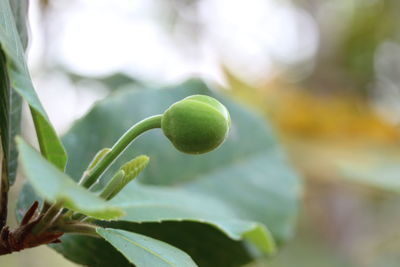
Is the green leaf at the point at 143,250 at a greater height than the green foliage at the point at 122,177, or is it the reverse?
the green foliage at the point at 122,177

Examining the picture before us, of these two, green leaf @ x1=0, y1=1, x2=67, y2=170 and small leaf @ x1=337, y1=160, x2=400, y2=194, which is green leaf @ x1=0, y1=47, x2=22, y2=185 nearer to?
green leaf @ x1=0, y1=1, x2=67, y2=170

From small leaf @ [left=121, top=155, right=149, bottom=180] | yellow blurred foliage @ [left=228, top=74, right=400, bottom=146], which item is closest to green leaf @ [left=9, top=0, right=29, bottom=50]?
small leaf @ [left=121, top=155, right=149, bottom=180]

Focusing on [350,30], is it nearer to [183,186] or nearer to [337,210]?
[337,210]

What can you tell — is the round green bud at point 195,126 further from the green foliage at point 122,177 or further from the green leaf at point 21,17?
the green leaf at point 21,17

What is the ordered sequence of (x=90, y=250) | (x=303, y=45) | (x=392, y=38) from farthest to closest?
(x=303, y=45) < (x=392, y=38) < (x=90, y=250)

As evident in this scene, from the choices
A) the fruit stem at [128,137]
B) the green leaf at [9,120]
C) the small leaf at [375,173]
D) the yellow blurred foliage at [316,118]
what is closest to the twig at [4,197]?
the green leaf at [9,120]

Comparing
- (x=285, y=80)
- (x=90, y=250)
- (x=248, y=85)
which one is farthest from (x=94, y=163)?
(x=285, y=80)
